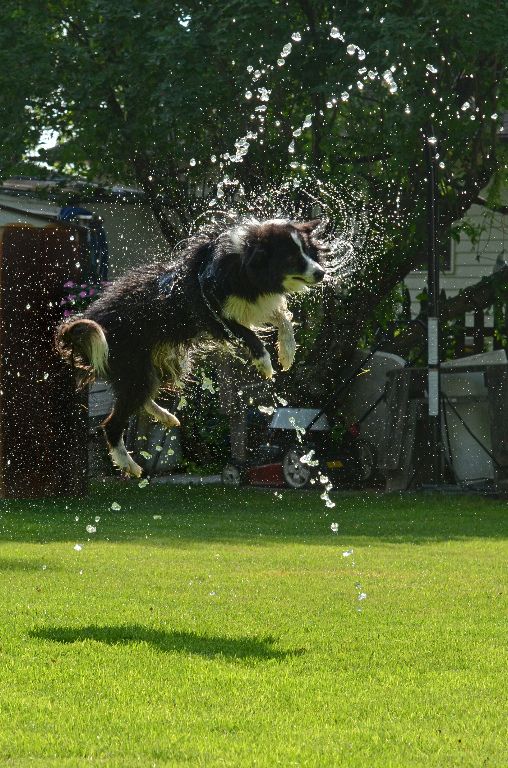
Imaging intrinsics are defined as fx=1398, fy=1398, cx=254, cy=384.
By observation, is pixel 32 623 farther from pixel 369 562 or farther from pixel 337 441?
pixel 337 441

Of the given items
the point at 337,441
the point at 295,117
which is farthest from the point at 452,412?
the point at 295,117

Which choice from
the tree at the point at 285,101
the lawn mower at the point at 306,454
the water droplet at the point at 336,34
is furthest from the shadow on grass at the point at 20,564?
the water droplet at the point at 336,34

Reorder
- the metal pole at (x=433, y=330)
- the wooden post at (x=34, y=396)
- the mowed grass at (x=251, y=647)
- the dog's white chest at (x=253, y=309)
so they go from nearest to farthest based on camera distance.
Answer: the mowed grass at (x=251, y=647) < the dog's white chest at (x=253, y=309) < the wooden post at (x=34, y=396) < the metal pole at (x=433, y=330)

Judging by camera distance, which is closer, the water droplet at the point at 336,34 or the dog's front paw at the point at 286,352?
the dog's front paw at the point at 286,352

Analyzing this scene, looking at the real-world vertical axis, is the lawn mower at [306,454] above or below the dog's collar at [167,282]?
below

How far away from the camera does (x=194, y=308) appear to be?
7.43 meters

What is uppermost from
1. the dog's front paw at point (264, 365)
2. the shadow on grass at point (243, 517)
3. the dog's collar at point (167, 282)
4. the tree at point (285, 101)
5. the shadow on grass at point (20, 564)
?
the tree at point (285, 101)

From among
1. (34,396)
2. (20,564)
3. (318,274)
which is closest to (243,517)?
(34,396)

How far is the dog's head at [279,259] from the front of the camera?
7.25m

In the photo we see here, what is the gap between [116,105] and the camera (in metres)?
18.1

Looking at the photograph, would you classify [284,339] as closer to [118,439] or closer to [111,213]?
[118,439]

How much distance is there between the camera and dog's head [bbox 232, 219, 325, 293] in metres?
7.25

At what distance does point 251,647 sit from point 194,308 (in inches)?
70.8

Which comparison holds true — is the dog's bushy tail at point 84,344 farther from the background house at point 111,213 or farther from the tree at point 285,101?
the background house at point 111,213
